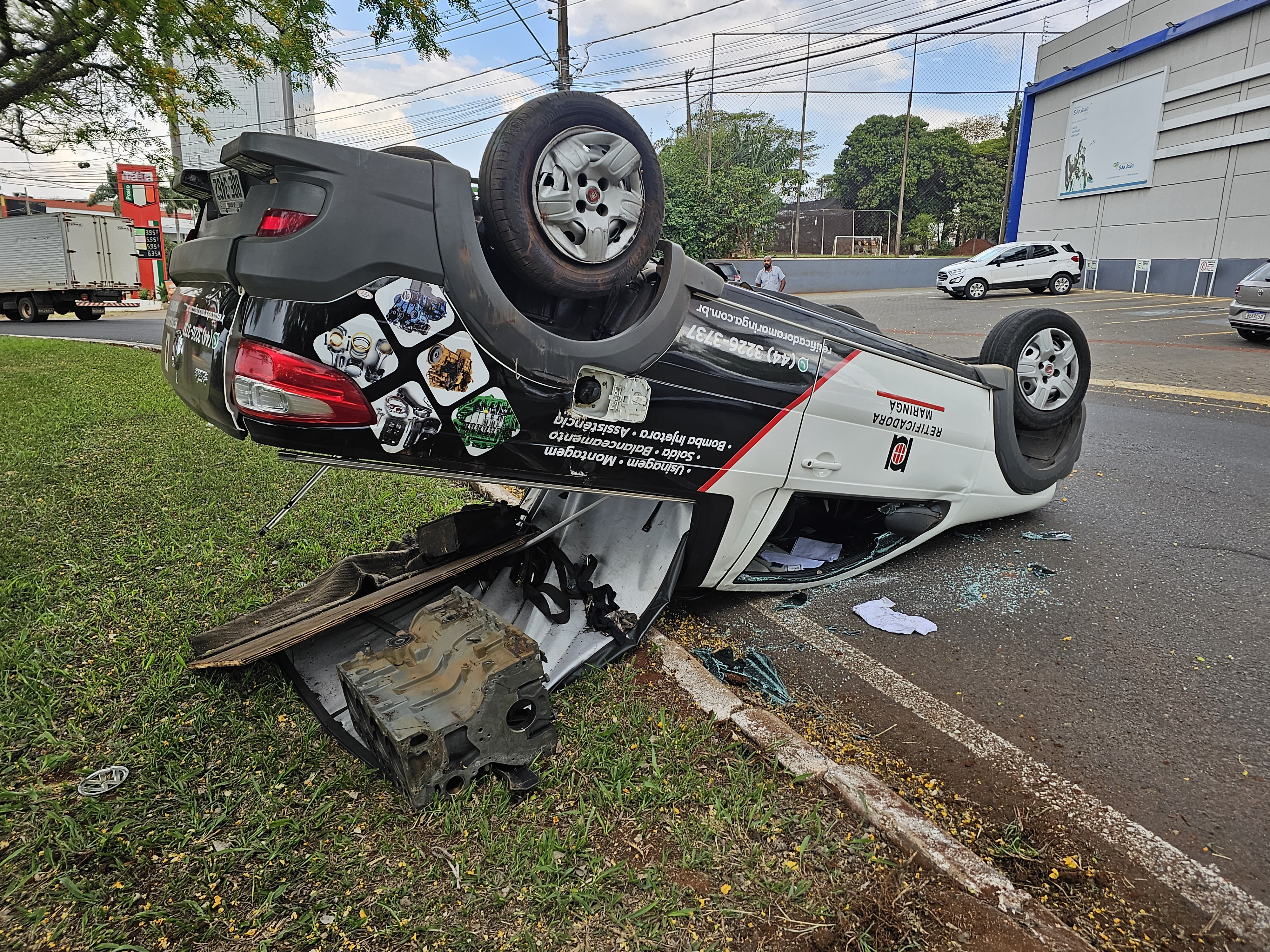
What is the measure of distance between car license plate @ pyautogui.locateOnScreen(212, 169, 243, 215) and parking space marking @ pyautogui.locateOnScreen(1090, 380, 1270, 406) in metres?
9.56

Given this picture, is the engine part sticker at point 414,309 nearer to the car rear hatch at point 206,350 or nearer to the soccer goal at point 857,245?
the car rear hatch at point 206,350

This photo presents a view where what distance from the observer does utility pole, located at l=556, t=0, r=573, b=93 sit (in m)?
19.8

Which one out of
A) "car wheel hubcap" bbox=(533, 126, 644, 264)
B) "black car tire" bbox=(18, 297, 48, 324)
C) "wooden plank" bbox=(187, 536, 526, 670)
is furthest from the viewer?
"black car tire" bbox=(18, 297, 48, 324)

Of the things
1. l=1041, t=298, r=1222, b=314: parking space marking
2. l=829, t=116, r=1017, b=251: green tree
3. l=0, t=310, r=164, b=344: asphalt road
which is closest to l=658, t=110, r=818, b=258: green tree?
l=829, t=116, r=1017, b=251: green tree

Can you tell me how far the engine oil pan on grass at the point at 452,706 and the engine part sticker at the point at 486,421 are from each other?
62 centimetres

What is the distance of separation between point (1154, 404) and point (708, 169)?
2791 cm

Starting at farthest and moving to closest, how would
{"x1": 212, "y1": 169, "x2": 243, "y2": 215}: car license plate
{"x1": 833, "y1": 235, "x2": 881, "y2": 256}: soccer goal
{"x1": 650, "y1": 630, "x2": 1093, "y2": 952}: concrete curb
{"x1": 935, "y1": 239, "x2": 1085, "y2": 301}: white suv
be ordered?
{"x1": 833, "y1": 235, "x2": 881, "y2": 256}: soccer goal → {"x1": 935, "y1": 239, "x2": 1085, "y2": 301}: white suv → {"x1": 212, "y1": 169, "x2": 243, "y2": 215}: car license plate → {"x1": 650, "y1": 630, "x2": 1093, "y2": 952}: concrete curb

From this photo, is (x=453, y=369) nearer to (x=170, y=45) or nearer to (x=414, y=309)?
(x=414, y=309)

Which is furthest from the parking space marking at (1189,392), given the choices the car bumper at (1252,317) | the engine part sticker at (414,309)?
the engine part sticker at (414,309)

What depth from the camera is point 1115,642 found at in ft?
11.6

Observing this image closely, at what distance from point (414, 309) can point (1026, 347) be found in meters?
3.51

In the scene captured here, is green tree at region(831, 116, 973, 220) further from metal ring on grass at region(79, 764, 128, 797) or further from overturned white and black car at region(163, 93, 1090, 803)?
metal ring on grass at region(79, 764, 128, 797)

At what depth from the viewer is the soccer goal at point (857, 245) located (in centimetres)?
3912

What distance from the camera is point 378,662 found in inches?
105
